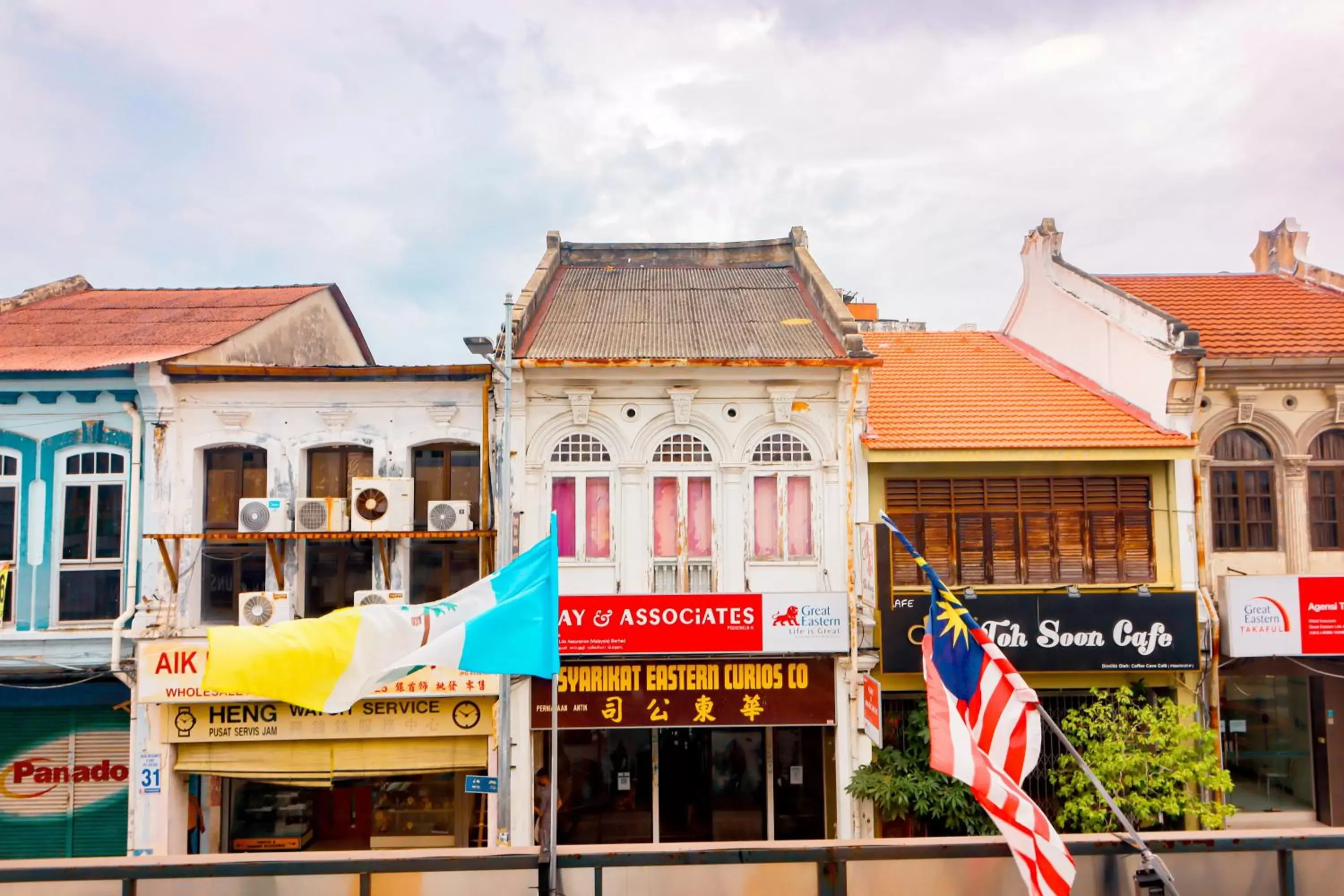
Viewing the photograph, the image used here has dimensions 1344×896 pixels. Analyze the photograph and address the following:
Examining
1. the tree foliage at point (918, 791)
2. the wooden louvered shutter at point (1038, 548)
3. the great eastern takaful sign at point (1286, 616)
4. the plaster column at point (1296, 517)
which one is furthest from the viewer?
the plaster column at point (1296, 517)

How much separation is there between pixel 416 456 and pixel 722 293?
7328 millimetres

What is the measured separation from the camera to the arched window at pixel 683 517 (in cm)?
1495

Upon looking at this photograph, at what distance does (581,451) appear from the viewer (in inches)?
596

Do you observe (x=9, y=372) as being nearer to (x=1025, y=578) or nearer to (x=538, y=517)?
(x=538, y=517)

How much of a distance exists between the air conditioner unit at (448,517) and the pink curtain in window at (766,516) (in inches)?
190

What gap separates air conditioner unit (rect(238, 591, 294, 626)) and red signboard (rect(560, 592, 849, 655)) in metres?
4.61

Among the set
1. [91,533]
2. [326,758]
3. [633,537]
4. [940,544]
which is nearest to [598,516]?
[633,537]

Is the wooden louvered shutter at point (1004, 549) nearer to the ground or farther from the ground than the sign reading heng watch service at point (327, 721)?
farther from the ground

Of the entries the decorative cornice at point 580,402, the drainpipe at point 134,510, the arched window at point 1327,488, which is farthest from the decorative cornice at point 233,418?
the arched window at point 1327,488

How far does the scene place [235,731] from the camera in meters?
14.5

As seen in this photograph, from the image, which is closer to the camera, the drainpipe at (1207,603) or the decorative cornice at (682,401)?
the drainpipe at (1207,603)

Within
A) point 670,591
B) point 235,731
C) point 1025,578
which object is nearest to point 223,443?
point 235,731

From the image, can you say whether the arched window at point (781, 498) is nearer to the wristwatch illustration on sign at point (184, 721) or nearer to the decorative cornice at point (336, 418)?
the decorative cornice at point (336, 418)

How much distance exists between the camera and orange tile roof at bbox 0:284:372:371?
1504 cm
